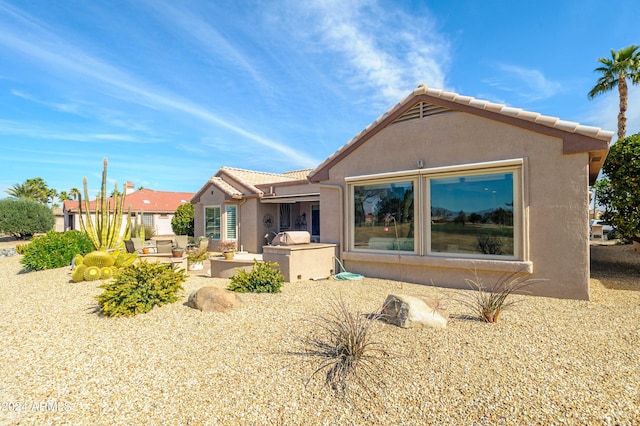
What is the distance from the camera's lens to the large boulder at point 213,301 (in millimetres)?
7012

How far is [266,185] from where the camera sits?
63.8 ft

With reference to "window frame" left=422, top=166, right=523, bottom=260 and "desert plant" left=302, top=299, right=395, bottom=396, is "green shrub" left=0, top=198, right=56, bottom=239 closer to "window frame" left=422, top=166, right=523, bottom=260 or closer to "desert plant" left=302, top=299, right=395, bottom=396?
"window frame" left=422, top=166, right=523, bottom=260

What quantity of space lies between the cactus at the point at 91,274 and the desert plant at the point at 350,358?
903 cm

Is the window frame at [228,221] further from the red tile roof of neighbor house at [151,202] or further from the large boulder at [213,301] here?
the red tile roof of neighbor house at [151,202]

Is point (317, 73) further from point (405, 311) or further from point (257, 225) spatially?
point (405, 311)

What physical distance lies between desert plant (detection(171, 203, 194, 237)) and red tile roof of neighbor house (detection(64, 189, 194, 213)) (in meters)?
14.3

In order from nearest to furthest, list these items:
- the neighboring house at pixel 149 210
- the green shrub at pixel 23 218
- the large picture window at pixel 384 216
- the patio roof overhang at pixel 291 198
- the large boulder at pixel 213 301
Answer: the large boulder at pixel 213 301
the large picture window at pixel 384 216
the patio roof overhang at pixel 291 198
the green shrub at pixel 23 218
the neighboring house at pixel 149 210

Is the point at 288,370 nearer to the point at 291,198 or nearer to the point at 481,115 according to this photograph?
the point at 481,115

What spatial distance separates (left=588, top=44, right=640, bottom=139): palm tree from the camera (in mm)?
23062

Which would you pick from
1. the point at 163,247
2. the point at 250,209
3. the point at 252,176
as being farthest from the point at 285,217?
the point at 163,247

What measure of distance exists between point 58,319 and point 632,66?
3522cm

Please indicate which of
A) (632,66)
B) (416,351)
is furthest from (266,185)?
(632,66)

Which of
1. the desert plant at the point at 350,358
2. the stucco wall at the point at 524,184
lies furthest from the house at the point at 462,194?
the desert plant at the point at 350,358

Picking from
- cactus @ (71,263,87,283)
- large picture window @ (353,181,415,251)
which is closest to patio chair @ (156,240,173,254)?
cactus @ (71,263,87,283)
